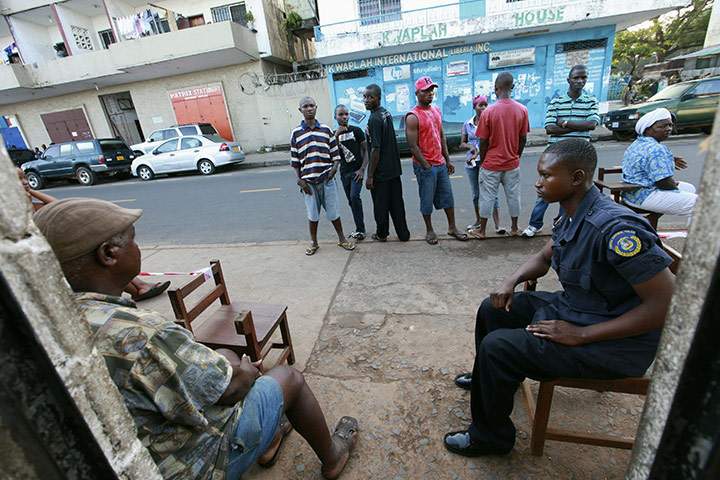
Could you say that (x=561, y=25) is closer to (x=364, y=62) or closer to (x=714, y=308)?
(x=364, y=62)

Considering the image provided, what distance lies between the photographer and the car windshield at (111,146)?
13133 mm

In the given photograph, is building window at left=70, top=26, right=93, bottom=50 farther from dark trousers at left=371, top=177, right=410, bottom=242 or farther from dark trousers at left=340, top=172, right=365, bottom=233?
dark trousers at left=371, top=177, right=410, bottom=242

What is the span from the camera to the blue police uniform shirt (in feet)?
4.75

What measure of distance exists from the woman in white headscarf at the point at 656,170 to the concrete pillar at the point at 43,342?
13.0ft

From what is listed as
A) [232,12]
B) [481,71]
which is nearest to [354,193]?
[481,71]

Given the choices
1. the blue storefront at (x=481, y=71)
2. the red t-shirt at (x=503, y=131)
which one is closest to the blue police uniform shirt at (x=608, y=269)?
the red t-shirt at (x=503, y=131)

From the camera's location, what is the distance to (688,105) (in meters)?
9.74

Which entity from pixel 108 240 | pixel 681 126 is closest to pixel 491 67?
pixel 681 126

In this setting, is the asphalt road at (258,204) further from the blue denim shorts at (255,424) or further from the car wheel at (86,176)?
the blue denim shorts at (255,424)

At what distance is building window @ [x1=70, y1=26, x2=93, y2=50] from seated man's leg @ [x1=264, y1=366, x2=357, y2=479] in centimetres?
2309

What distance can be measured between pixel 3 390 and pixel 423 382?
2075 millimetres

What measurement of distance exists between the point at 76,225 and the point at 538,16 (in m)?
15.6

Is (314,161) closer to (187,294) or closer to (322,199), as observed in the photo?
(322,199)

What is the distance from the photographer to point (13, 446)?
703 mm
